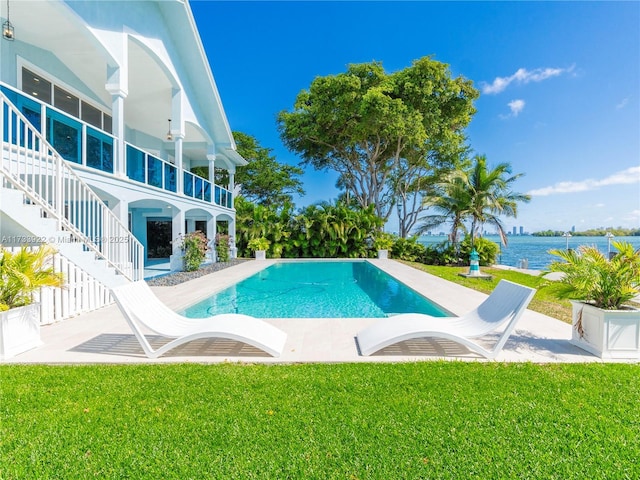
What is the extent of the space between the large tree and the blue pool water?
33.2 feet

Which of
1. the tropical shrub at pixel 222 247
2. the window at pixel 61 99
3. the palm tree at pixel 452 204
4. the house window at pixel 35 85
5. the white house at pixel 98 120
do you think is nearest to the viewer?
the white house at pixel 98 120

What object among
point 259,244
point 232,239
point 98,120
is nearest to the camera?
point 98,120

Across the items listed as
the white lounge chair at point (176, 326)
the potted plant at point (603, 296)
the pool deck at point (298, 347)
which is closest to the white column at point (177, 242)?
the pool deck at point (298, 347)

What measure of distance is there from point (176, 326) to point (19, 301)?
218 centimetres

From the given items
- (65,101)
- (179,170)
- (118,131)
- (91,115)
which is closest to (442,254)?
(179,170)

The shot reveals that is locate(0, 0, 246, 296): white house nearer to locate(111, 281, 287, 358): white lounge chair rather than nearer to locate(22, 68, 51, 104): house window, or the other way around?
locate(22, 68, 51, 104): house window

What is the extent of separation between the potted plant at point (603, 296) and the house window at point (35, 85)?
14.5 metres

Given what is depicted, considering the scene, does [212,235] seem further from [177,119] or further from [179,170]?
[177,119]

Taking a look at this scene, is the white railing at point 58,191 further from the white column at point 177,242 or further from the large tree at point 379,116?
the large tree at point 379,116

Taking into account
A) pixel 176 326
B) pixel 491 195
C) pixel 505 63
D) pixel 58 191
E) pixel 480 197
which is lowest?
pixel 176 326

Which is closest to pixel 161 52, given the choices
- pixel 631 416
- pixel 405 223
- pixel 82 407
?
pixel 82 407

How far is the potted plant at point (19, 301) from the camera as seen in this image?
4.19 metres

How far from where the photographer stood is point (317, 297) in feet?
32.6

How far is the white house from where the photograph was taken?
20.9ft
